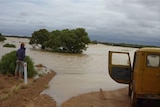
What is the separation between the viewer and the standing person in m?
18.0

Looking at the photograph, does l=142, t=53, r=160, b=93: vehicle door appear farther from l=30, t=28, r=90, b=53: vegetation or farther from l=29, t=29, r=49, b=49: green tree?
l=29, t=29, r=49, b=49: green tree

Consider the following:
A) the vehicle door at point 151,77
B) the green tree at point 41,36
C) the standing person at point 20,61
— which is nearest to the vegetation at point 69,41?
the green tree at point 41,36

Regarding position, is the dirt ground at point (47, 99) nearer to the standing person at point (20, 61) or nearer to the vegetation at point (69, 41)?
the standing person at point (20, 61)

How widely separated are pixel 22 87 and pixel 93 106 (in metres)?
4.46

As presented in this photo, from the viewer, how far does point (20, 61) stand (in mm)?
18203

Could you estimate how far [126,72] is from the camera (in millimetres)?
14656

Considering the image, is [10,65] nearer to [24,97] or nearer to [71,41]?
[24,97]

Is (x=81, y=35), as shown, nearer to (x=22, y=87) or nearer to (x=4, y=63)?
(x=4, y=63)

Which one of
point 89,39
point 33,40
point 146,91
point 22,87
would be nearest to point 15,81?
point 22,87

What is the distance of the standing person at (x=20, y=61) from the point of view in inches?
710

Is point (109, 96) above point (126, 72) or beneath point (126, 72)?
beneath

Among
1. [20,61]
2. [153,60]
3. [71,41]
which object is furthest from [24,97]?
[71,41]

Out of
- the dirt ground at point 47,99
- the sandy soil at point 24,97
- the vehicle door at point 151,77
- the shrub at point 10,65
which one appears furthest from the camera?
the shrub at point 10,65

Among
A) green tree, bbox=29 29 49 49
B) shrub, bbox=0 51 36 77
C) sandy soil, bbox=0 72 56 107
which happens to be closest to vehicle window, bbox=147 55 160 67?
sandy soil, bbox=0 72 56 107
